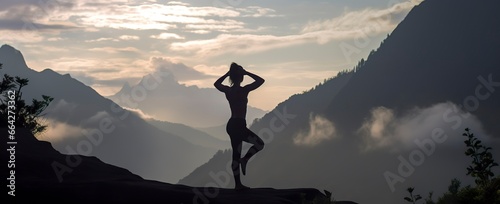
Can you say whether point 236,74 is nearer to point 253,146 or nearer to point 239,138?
point 239,138

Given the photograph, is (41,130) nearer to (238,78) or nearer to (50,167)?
(50,167)

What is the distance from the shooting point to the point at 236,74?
15.6 meters

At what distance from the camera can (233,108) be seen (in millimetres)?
15453

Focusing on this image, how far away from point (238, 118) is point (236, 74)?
3.90 ft

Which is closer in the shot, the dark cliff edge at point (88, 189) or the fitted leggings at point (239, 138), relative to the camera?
the dark cliff edge at point (88, 189)

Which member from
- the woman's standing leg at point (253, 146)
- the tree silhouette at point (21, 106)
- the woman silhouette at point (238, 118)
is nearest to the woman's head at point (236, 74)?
the woman silhouette at point (238, 118)

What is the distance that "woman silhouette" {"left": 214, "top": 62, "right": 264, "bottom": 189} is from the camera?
15188 mm

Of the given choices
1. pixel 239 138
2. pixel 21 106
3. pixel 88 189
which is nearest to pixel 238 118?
pixel 239 138

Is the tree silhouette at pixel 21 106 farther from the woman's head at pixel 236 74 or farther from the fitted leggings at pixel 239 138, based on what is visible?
the fitted leggings at pixel 239 138

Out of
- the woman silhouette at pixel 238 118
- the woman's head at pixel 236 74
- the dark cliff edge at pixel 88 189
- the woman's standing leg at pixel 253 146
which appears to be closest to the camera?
the dark cliff edge at pixel 88 189

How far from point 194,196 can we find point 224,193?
199cm

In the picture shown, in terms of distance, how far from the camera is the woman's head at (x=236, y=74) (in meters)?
15.6

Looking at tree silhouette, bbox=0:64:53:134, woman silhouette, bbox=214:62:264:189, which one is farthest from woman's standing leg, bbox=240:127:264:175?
tree silhouette, bbox=0:64:53:134

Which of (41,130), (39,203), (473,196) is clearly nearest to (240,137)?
(39,203)
